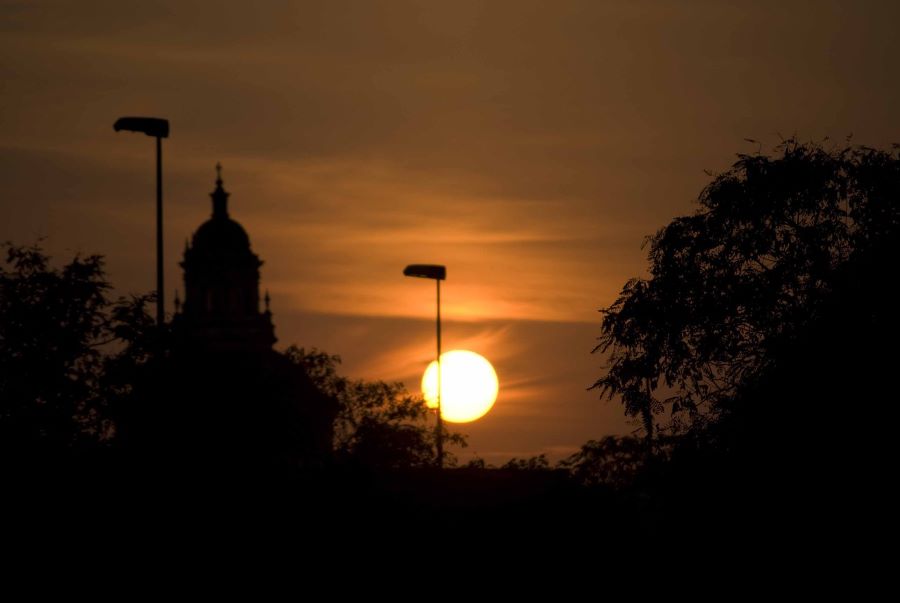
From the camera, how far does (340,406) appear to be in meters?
93.6

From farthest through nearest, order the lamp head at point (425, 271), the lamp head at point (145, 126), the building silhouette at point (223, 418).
Result: 1. the lamp head at point (425, 271)
2. the lamp head at point (145, 126)
3. the building silhouette at point (223, 418)

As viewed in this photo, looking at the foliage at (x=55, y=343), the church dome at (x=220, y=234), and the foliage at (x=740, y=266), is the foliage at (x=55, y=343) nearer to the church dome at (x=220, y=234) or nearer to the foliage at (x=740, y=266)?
the foliage at (x=740, y=266)

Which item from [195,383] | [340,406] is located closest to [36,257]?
[195,383]

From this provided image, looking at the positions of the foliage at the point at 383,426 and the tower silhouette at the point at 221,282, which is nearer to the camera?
the foliage at the point at 383,426

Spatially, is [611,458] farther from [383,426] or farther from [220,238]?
[220,238]

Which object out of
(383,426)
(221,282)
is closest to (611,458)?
(383,426)

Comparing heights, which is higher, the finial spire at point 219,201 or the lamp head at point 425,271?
the finial spire at point 219,201

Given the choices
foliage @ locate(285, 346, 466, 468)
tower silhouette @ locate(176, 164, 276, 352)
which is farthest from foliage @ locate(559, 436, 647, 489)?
tower silhouette @ locate(176, 164, 276, 352)

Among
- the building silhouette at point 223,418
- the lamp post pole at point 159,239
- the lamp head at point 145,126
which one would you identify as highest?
the lamp head at point 145,126

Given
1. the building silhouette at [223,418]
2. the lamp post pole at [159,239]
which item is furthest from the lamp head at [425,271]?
the lamp post pole at [159,239]

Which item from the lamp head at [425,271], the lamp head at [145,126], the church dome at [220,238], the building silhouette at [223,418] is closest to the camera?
the building silhouette at [223,418]

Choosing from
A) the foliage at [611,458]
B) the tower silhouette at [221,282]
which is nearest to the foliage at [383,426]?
the foliage at [611,458]

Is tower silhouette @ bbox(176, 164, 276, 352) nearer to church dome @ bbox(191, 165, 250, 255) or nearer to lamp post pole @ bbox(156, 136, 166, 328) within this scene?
church dome @ bbox(191, 165, 250, 255)

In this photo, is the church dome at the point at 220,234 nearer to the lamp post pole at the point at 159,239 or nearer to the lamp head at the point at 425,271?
the lamp head at the point at 425,271
